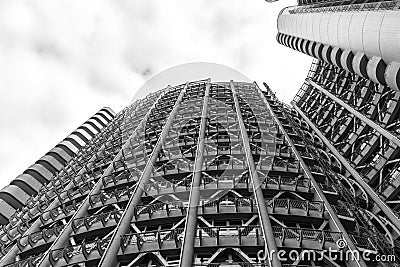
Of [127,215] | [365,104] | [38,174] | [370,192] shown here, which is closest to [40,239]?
[127,215]

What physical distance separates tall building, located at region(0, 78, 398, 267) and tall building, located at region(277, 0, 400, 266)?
618 millimetres

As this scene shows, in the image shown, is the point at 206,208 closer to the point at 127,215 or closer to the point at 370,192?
the point at 127,215

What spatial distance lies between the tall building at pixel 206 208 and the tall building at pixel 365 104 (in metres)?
0.62

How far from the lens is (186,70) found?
59500mm

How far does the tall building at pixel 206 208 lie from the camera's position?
18391mm

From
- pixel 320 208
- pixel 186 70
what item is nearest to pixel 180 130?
pixel 320 208

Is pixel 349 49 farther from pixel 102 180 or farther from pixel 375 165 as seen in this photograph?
pixel 102 180

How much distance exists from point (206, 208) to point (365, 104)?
2838 cm

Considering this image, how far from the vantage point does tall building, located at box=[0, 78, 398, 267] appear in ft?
60.3

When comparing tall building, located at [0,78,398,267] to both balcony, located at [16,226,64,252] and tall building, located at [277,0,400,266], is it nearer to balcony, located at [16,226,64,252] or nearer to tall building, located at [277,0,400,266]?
balcony, located at [16,226,64,252]

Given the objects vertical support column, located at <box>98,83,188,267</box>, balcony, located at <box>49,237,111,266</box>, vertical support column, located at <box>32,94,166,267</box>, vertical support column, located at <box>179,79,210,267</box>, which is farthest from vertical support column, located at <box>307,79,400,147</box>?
balcony, located at <box>49,237,111,266</box>

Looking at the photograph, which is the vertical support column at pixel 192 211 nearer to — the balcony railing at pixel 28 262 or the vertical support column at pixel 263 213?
the vertical support column at pixel 263 213

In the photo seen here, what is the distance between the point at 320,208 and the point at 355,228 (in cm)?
210

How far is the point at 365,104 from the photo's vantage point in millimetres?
43812
